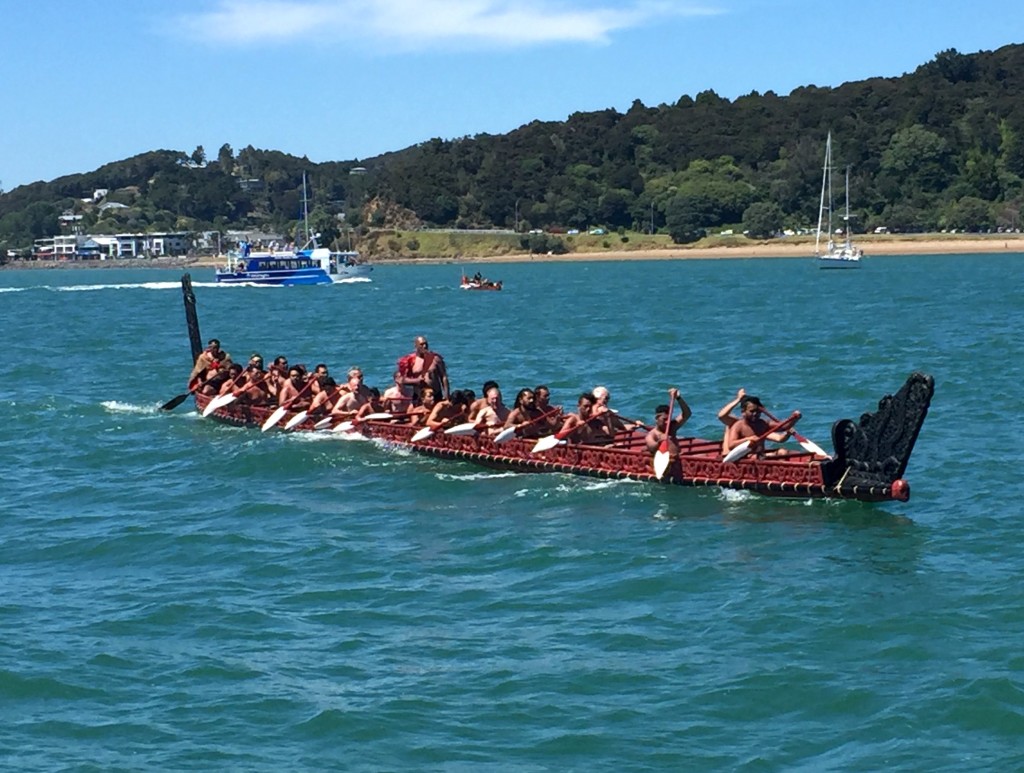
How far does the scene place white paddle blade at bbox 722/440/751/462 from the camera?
24609 mm

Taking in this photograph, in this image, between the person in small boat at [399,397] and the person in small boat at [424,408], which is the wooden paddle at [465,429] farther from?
the person in small boat at [399,397]

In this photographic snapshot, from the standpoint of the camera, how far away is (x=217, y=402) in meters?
35.4

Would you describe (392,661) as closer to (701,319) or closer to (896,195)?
(701,319)

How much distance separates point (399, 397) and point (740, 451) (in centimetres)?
948

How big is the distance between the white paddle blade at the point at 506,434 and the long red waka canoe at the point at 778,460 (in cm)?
14

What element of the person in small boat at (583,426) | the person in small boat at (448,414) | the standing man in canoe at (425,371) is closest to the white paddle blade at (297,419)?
the standing man in canoe at (425,371)

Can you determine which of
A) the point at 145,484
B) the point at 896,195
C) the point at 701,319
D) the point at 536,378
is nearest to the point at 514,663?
the point at 145,484

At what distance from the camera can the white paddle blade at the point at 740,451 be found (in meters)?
24.6

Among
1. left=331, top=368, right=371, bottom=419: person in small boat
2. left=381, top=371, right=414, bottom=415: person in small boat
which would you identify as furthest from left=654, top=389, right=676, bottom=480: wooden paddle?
left=331, top=368, right=371, bottom=419: person in small boat

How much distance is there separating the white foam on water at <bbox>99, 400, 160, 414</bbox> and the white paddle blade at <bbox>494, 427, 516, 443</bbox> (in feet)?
46.9

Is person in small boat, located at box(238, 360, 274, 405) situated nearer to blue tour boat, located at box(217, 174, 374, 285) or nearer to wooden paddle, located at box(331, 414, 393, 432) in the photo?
wooden paddle, located at box(331, 414, 393, 432)

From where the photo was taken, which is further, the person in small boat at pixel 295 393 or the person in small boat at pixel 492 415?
the person in small boat at pixel 295 393

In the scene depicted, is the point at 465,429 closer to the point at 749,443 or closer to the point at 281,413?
the point at 281,413

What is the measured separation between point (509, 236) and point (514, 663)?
590 feet
